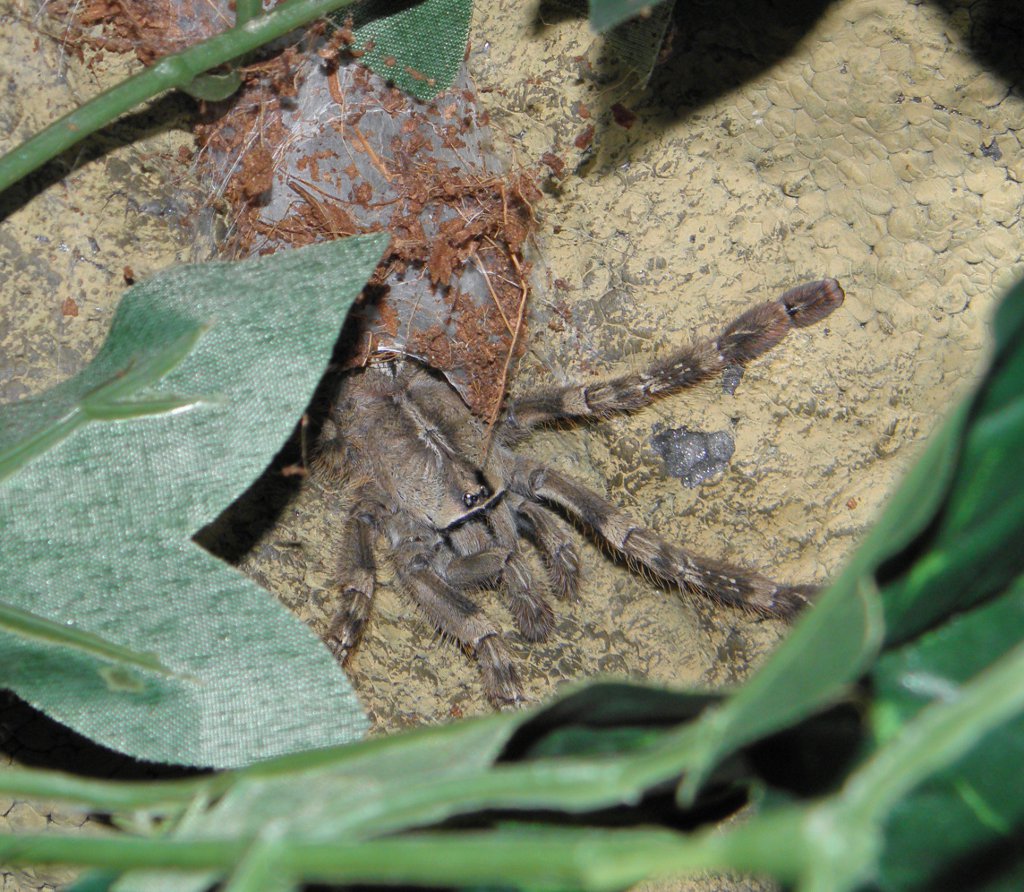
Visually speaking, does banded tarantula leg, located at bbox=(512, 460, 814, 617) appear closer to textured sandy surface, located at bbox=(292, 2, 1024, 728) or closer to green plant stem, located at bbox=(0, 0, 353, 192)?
textured sandy surface, located at bbox=(292, 2, 1024, 728)

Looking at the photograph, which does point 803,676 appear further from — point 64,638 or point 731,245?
point 731,245

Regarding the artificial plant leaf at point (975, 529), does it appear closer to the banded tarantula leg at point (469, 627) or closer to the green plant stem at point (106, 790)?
the green plant stem at point (106, 790)

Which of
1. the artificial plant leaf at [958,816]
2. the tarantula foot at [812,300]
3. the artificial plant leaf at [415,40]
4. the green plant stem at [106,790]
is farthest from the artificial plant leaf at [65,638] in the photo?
the artificial plant leaf at [415,40]

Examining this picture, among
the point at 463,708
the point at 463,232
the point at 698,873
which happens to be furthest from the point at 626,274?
the point at 698,873

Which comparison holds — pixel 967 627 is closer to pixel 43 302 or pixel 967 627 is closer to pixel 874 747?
pixel 874 747

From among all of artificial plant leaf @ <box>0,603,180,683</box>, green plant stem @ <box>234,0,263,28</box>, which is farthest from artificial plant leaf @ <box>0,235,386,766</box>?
green plant stem @ <box>234,0,263,28</box>

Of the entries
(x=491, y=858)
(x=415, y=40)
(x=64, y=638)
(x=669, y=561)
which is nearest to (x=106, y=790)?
(x=491, y=858)
